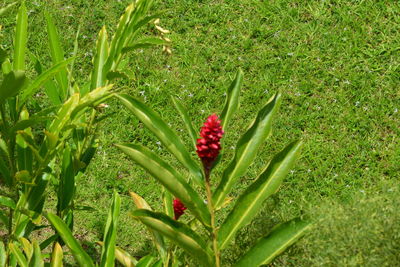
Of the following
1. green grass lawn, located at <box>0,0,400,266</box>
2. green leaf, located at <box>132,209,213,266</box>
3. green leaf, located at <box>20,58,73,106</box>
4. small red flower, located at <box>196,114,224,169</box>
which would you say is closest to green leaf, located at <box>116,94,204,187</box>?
small red flower, located at <box>196,114,224,169</box>

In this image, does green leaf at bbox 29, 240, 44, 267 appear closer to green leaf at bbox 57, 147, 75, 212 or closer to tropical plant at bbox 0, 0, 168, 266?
tropical plant at bbox 0, 0, 168, 266

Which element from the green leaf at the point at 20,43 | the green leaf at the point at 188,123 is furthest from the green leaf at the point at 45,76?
the green leaf at the point at 188,123

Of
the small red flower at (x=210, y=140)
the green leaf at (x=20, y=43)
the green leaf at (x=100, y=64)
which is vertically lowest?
the green leaf at (x=100, y=64)

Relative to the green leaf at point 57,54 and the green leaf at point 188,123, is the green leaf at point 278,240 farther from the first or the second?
the green leaf at point 57,54

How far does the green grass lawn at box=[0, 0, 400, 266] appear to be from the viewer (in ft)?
16.8

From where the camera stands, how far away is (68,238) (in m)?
3.02

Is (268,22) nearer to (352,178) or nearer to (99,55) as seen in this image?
(352,178)

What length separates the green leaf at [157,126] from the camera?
251 cm

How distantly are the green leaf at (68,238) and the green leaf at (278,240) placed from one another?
2.59 ft

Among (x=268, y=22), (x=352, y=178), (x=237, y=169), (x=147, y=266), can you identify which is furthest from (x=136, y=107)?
(x=268, y=22)

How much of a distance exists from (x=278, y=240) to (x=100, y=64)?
1344 mm

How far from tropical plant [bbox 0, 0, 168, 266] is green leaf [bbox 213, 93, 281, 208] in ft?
2.12

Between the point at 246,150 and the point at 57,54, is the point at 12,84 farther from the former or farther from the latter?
the point at 246,150

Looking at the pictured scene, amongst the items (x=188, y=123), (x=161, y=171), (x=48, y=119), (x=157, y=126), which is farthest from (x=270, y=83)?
(x=161, y=171)
